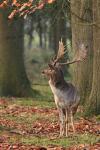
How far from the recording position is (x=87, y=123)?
15414 millimetres

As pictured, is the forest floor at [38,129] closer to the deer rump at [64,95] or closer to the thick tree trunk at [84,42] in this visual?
the deer rump at [64,95]

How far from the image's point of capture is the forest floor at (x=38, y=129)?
39.1 feet

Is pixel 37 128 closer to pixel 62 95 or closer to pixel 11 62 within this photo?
pixel 62 95

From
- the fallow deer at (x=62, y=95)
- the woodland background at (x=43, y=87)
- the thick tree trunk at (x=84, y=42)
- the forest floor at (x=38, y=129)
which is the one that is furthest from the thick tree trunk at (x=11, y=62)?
the fallow deer at (x=62, y=95)

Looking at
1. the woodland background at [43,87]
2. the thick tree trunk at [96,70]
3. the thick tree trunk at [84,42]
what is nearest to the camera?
the woodland background at [43,87]

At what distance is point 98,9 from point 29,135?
411 cm

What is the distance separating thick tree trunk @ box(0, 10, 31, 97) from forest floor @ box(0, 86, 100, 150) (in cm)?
313

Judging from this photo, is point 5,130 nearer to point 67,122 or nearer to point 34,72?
point 67,122

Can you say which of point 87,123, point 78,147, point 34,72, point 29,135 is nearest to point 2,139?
point 29,135

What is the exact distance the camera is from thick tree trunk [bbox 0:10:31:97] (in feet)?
80.0

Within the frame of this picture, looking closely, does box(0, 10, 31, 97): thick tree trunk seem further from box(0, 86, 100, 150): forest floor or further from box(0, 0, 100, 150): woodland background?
box(0, 86, 100, 150): forest floor

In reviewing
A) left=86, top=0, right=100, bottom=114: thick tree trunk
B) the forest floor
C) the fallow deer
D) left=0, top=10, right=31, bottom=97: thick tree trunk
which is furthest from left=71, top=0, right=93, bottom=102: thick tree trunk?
left=0, top=10, right=31, bottom=97: thick tree trunk

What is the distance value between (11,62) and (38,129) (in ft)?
33.1

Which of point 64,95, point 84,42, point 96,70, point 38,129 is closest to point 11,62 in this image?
point 84,42
